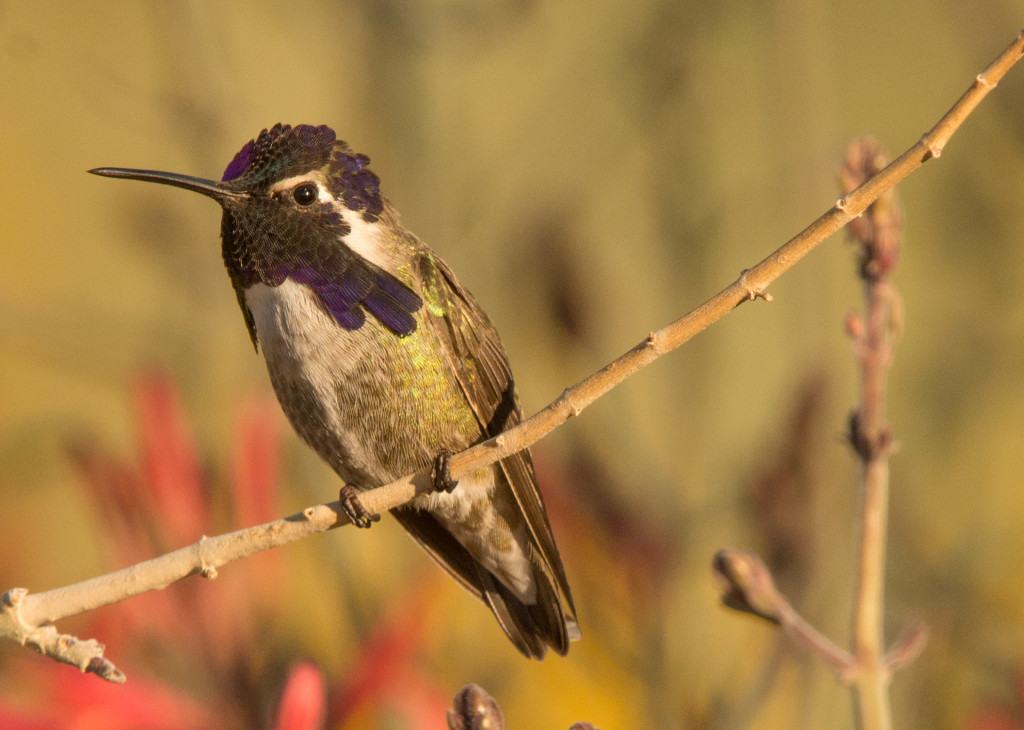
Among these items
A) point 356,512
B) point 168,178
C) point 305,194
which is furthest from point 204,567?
point 305,194

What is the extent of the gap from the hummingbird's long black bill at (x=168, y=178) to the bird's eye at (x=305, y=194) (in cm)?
10

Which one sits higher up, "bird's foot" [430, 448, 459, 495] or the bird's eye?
the bird's eye

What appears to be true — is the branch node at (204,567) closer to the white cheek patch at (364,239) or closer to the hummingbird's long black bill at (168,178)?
the hummingbird's long black bill at (168,178)

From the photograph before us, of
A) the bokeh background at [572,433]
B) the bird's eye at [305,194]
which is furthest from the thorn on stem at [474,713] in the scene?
the bird's eye at [305,194]

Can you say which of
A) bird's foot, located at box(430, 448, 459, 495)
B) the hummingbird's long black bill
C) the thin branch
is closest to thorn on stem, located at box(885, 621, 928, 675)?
the thin branch

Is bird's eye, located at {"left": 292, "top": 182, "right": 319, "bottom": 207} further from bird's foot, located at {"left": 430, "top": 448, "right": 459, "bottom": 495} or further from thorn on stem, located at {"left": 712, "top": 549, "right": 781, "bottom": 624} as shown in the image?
thorn on stem, located at {"left": 712, "top": 549, "right": 781, "bottom": 624}

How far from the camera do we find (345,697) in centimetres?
137

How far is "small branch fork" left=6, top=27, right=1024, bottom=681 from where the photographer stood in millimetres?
994

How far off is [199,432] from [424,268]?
45 cm

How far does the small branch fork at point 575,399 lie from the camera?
0.99 m

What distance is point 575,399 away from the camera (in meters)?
1.16

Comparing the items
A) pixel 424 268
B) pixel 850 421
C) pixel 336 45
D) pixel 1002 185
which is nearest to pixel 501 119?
pixel 336 45

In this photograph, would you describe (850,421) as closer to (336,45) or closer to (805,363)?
(805,363)

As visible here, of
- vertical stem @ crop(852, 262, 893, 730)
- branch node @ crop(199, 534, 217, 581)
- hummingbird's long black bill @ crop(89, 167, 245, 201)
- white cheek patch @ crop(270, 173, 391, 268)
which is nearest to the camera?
vertical stem @ crop(852, 262, 893, 730)
